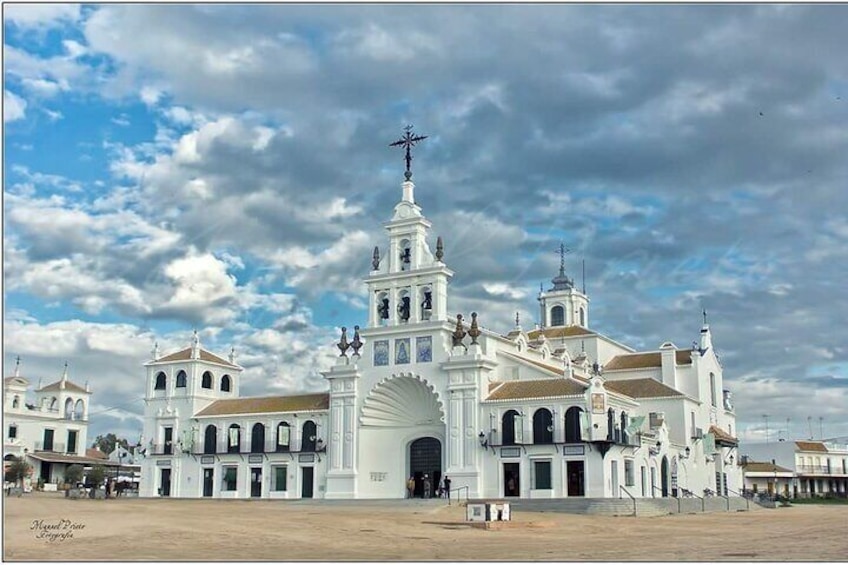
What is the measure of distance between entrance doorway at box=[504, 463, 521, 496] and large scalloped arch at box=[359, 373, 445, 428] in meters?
5.34

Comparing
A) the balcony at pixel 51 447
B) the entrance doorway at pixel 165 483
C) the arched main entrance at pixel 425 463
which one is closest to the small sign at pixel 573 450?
the arched main entrance at pixel 425 463

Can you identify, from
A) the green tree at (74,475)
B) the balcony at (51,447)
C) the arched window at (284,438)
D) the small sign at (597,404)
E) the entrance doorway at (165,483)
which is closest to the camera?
the small sign at (597,404)

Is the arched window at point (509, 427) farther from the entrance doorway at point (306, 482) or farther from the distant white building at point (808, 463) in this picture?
the distant white building at point (808, 463)

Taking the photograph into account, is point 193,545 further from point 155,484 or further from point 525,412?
point 155,484

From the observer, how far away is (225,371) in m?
64.2

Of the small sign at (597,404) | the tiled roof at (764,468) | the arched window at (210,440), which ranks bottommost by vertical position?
the tiled roof at (764,468)

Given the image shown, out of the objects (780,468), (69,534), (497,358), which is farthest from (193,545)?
(780,468)

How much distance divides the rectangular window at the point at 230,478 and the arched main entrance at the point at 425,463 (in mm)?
11544

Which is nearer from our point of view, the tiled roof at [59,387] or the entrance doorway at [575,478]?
the entrance doorway at [575,478]

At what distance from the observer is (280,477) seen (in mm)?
56000

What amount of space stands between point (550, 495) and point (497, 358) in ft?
29.1

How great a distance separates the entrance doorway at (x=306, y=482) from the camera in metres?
54.5

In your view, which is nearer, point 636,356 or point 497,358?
point 497,358

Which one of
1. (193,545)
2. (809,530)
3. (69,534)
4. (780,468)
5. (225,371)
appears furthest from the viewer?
(780,468)
